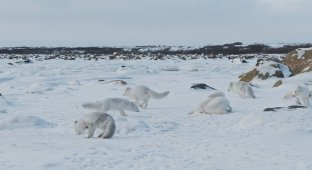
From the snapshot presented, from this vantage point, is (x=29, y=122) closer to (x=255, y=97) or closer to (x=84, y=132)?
(x=84, y=132)

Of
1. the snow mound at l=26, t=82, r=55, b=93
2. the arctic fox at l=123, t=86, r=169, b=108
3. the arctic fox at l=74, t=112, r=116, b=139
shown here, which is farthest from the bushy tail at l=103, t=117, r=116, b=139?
the snow mound at l=26, t=82, r=55, b=93

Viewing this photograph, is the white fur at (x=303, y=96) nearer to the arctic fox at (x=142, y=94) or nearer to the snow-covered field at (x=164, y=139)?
the snow-covered field at (x=164, y=139)

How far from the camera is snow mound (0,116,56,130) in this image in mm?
10195

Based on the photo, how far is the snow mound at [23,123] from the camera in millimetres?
10195

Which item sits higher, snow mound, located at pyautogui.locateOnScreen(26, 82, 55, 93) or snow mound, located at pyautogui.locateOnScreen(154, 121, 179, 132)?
snow mound, located at pyautogui.locateOnScreen(154, 121, 179, 132)

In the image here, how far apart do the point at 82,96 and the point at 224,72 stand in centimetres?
1319

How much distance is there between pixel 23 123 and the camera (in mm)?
10422

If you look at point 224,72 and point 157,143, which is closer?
point 157,143

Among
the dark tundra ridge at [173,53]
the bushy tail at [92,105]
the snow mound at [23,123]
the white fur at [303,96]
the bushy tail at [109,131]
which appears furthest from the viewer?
the dark tundra ridge at [173,53]

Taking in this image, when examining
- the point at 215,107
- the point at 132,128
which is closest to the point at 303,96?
the point at 215,107

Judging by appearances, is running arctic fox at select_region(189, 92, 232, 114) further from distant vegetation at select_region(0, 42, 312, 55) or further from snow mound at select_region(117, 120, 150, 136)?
distant vegetation at select_region(0, 42, 312, 55)

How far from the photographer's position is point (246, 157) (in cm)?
737


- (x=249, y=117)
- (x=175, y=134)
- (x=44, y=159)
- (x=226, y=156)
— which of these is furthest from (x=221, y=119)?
(x=44, y=159)

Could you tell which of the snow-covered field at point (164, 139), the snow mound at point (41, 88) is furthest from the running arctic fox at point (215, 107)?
the snow mound at point (41, 88)
